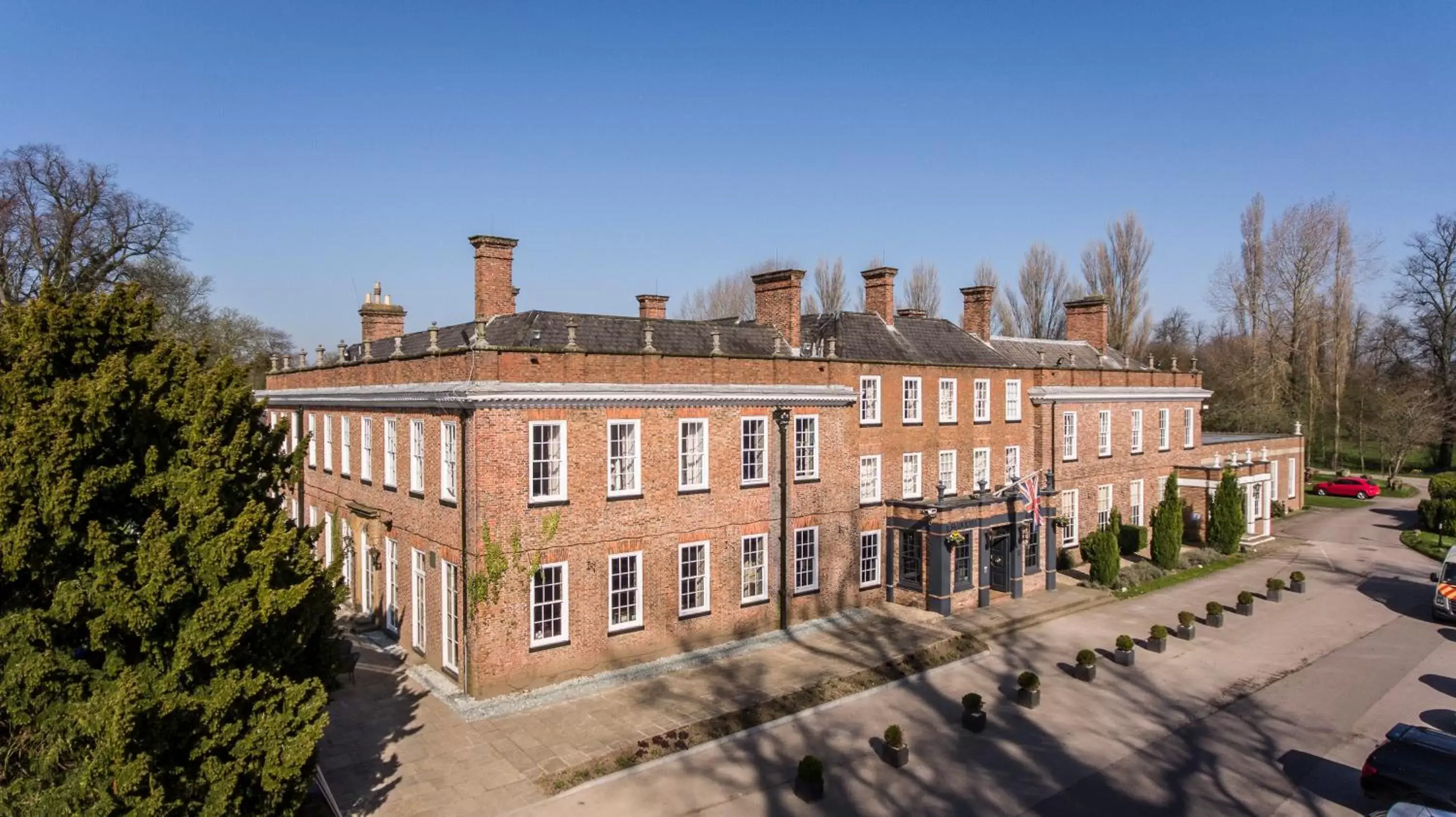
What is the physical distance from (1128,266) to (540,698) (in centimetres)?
5404

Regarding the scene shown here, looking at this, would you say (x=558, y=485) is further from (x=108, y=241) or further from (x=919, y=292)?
(x=919, y=292)

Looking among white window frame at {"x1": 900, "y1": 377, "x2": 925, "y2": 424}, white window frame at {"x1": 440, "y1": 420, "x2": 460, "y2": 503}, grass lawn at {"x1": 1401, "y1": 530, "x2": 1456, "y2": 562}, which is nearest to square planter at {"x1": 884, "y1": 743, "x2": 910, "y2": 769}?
white window frame at {"x1": 440, "y1": 420, "x2": 460, "y2": 503}

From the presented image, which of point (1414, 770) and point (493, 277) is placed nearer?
point (1414, 770)

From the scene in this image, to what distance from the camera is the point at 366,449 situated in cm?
2328

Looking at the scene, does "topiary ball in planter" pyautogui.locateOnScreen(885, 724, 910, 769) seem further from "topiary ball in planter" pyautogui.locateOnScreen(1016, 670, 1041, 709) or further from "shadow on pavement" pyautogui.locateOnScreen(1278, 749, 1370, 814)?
"shadow on pavement" pyautogui.locateOnScreen(1278, 749, 1370, 814)

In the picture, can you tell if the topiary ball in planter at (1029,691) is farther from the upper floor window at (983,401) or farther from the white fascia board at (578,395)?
the upper floor window at (983,401)

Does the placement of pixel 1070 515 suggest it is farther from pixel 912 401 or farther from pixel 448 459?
pixel 448 459

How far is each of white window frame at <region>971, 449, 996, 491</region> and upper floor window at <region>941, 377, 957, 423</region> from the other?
170cm

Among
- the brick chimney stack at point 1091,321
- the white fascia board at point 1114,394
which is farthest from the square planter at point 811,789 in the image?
the brick chimney stack at point 1091,321

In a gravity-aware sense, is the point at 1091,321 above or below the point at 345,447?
above

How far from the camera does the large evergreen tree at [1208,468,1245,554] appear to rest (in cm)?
3316

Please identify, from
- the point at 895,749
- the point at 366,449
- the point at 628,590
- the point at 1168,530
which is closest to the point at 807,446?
the point at 628,590

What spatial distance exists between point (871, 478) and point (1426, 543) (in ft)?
90.5

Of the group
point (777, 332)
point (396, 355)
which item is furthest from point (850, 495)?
point (396, 355)
